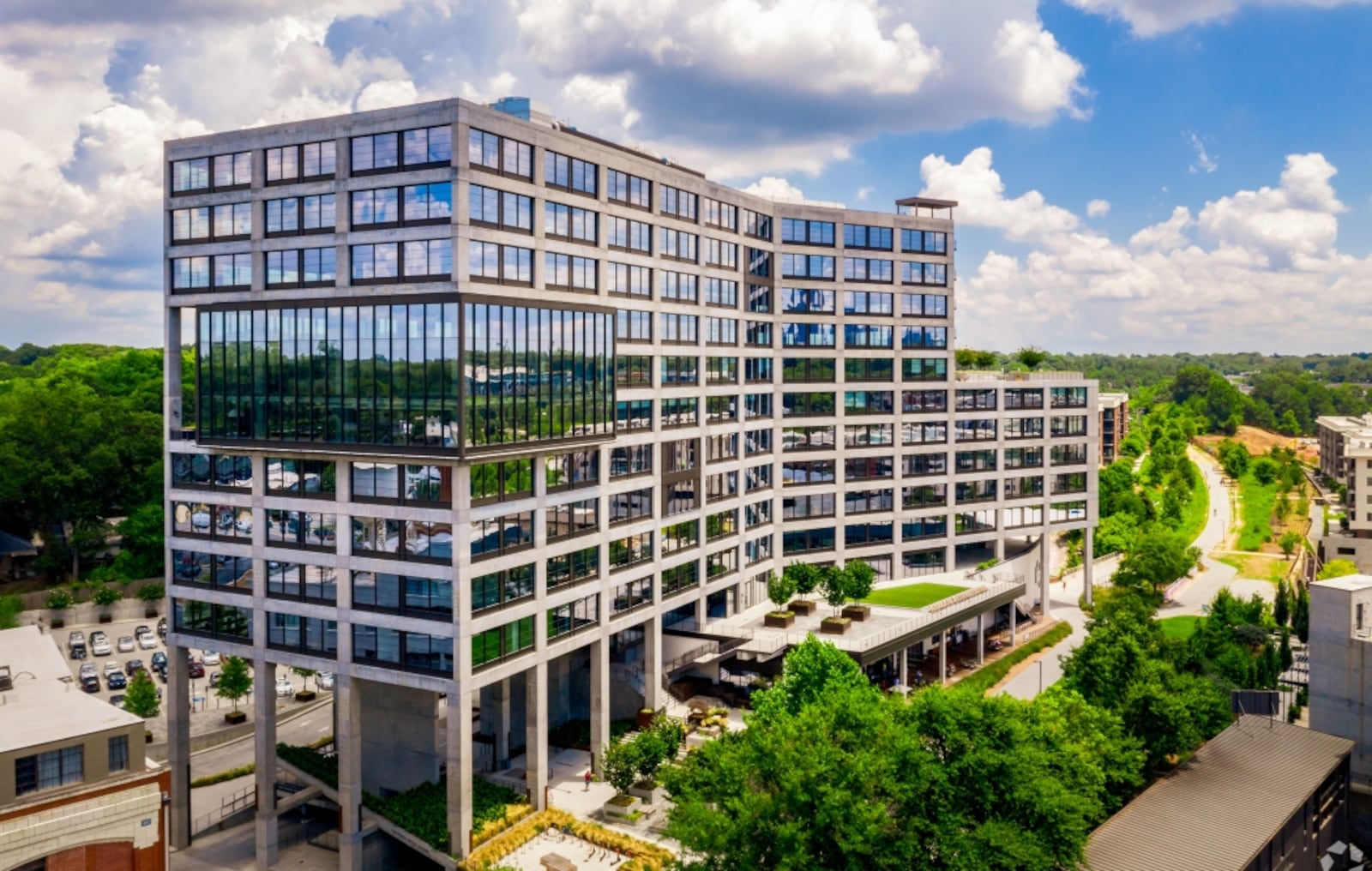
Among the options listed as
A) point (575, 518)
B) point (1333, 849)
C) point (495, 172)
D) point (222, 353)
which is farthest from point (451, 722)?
point (1333, 849)

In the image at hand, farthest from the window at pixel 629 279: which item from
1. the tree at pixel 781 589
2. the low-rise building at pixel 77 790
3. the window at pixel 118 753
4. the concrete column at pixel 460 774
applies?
the window at pixel 118 753

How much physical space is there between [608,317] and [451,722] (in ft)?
87.3

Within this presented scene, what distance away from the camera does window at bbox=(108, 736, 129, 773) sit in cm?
5241

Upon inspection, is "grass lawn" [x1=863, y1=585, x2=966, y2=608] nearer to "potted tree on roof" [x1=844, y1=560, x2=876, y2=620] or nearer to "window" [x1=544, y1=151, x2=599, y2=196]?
"potted tree on roof" [x1=844, y1=560, x2=876, y2=620]

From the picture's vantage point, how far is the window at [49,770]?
4962 cm

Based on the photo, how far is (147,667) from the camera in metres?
98.9

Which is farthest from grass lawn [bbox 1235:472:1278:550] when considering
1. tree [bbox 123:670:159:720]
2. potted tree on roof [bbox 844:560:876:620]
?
tree [bbox 123:670:159:720]

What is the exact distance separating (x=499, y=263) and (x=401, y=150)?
320 inches

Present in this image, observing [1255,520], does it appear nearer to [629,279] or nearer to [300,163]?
[629,279]

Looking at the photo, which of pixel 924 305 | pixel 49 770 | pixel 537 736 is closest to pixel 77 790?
pixel 49 770

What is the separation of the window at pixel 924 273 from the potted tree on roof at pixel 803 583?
30898mm

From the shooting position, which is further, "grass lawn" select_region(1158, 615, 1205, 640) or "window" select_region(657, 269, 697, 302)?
"grass lawn" select_region(1158, 615, 1205, 640)

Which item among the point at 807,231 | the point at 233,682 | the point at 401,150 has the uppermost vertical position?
the point at 807,231

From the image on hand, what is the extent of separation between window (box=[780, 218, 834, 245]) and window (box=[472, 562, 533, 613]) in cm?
4485
